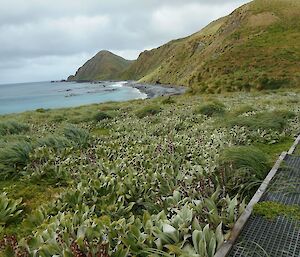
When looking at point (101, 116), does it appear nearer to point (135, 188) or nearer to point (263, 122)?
point (263, 122)

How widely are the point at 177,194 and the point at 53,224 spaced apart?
6.85 feet

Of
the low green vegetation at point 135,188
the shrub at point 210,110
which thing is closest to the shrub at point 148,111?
the shrub at point 210,110

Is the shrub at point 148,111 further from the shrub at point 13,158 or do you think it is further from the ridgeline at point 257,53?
the ridgeline at point 257,53

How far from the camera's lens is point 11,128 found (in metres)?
15.7

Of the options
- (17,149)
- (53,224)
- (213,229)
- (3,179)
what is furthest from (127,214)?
(17,149)

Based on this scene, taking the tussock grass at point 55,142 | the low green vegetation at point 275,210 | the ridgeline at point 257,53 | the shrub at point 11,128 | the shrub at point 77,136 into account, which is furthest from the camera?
the ridgeline at point 257,53

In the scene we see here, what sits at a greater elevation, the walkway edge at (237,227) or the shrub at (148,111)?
the walkway edge at (237,227)

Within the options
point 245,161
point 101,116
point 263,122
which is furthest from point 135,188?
point 101,116

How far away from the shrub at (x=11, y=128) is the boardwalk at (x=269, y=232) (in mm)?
12113

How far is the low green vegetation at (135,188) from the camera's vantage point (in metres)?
4.69

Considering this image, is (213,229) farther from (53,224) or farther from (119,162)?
(119,162)

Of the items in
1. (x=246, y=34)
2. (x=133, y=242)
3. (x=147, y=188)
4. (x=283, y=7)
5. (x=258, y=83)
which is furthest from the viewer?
(x=283, y=7)

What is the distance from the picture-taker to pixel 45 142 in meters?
11.1

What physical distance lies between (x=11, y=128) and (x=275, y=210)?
→ 523 inches
